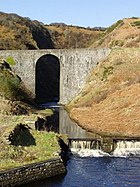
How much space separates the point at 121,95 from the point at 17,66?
2037 cm

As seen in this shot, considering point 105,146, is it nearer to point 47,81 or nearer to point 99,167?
point 99,167

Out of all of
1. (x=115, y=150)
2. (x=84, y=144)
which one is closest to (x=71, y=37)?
(x=84, y=144)

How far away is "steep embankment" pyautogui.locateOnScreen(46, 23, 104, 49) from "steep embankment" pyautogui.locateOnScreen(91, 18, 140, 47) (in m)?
40.2

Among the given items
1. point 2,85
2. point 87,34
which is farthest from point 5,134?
point 87,34

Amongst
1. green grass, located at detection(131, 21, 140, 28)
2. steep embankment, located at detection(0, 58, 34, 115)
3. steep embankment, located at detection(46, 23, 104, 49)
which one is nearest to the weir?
steep embankment, located at detection(0, 58, 34, 115)

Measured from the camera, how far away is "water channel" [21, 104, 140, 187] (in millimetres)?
31359

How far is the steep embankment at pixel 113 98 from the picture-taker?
174 ft

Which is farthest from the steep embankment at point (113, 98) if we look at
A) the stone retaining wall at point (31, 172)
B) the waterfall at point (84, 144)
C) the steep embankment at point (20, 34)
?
the steep embankment at point (20, 34)

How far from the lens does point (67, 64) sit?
74.5 metres

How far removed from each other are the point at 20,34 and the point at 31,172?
82921 mm

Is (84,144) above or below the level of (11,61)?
below

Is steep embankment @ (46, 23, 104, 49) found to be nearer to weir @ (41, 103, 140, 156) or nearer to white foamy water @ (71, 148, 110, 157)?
weir @ (41, 103, 140, 156)

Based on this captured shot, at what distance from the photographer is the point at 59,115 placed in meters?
63.0

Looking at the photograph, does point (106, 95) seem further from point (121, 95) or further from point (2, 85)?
point (2, 85)
